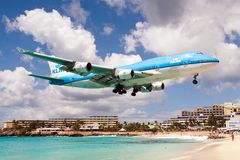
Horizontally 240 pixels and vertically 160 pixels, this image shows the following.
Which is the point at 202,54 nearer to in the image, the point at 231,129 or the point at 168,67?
the point at 168,67

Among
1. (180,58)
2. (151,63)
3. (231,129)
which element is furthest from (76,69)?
(231,129)

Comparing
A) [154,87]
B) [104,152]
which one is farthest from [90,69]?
[104,152]

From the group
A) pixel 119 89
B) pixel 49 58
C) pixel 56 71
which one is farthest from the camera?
pixel 56 71

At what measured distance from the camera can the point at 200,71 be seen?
4359 centimetres

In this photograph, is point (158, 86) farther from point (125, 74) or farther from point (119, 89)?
point (125, 74)

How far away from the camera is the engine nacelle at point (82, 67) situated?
4338 cm

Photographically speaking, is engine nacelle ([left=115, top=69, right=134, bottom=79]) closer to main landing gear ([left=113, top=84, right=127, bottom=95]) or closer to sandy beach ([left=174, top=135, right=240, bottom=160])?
main landing gear ([left=113, top=84, right=127, bottom=95])

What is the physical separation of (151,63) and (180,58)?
162 inches

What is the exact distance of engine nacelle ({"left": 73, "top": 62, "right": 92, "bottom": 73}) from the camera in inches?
1708

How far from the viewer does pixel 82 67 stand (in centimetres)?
4341

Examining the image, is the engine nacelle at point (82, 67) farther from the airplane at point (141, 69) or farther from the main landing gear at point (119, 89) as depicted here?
the main landing gear at point (119, 89)

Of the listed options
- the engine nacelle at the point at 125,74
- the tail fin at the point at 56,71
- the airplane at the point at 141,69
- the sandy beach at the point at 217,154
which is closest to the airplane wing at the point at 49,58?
the airplane at the point at 141,69

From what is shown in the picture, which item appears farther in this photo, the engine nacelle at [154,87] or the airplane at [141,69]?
the engine nacelle at [154,87]

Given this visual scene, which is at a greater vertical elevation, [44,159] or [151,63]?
[151,63]
